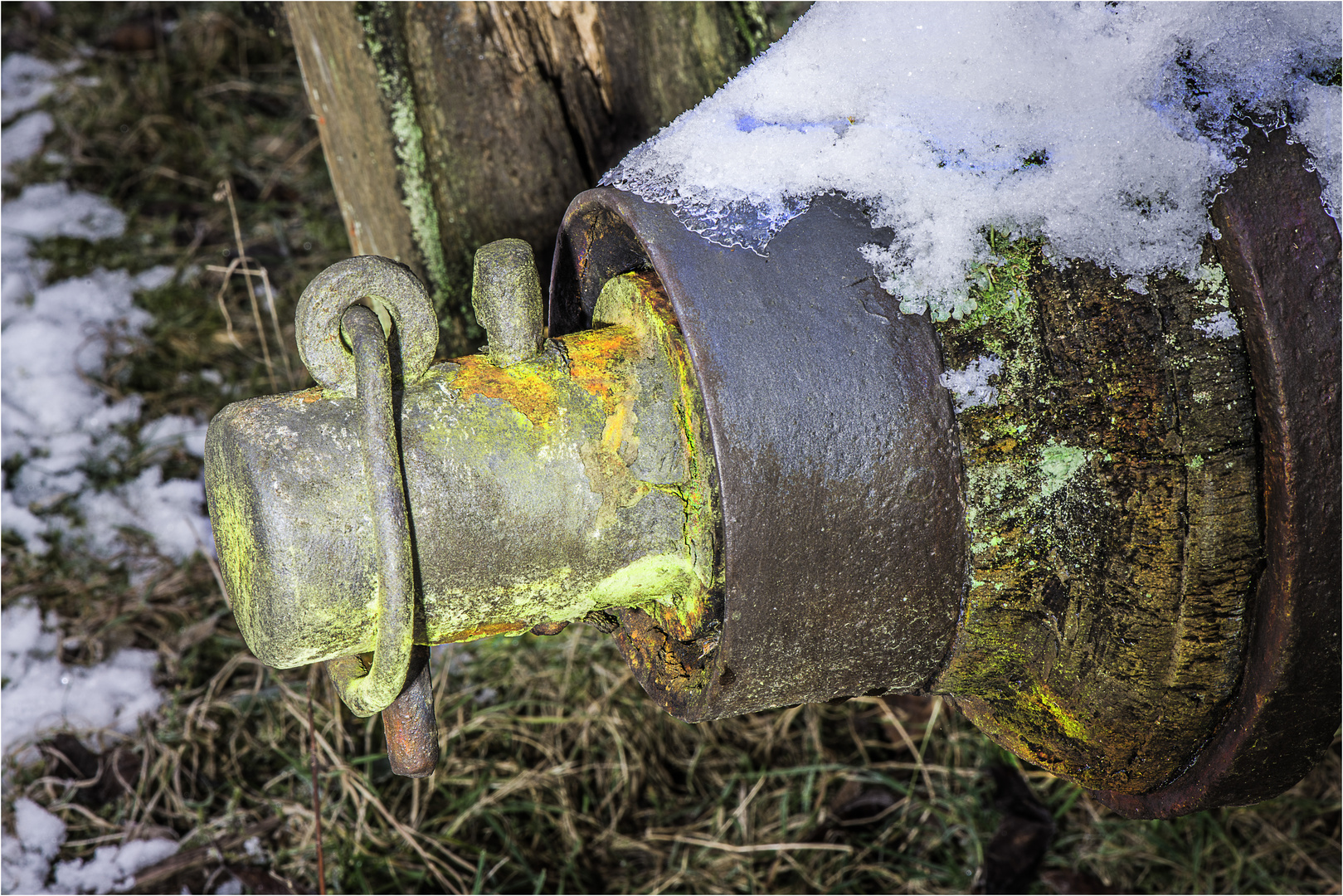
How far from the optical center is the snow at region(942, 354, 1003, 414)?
1015 mm

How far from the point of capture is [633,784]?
7.38ft

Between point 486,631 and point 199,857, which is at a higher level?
point 486,631

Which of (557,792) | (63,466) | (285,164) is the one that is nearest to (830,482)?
(557,792)

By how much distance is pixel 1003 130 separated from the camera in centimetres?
115

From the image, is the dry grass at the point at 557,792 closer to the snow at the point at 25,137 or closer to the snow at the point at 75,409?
the snow at the point at 75,409

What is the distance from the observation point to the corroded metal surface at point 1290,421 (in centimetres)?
100

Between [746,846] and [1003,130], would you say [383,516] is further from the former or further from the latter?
[746,846]

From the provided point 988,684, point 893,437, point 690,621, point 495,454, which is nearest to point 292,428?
point 495,454

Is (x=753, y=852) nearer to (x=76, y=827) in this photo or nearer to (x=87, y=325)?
(x=76, y=827)

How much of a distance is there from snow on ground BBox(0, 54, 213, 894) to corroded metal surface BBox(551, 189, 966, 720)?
5.71 feet

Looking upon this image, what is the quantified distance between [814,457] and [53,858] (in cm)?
201

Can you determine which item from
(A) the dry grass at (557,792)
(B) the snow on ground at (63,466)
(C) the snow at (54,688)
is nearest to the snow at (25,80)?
(B) the snow on ground at (63,466)

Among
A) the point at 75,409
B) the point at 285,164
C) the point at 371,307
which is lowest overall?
the point at 371,307

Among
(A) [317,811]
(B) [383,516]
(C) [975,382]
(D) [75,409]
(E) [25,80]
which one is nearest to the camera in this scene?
(B) [383,516]
